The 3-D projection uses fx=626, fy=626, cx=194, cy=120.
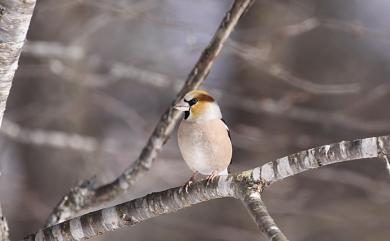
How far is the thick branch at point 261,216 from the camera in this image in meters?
1.69

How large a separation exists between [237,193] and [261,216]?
0.83 ft

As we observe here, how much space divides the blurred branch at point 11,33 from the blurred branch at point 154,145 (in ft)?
3.55

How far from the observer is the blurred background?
5.22 metres

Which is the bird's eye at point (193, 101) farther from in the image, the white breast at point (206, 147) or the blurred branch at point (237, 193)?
the blurred branch at point (237, 193)

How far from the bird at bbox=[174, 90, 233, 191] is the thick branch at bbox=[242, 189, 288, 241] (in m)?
0.63

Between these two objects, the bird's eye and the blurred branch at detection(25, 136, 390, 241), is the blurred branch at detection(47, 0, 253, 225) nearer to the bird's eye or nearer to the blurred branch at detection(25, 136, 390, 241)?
the bird's eye

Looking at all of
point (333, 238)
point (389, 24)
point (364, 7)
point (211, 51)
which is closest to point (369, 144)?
point (211, 51)

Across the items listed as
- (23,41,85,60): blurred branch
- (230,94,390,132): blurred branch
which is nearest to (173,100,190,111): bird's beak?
(230,94,390,132): blurred branch

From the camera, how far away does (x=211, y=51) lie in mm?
3172

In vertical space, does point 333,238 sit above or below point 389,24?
below

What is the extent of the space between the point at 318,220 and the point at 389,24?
2017 millimetres

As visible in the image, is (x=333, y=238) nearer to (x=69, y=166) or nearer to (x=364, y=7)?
(x=364, y=7)

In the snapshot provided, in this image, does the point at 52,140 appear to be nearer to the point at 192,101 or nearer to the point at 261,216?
the point at 192,101

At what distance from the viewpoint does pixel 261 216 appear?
72.0 inches
